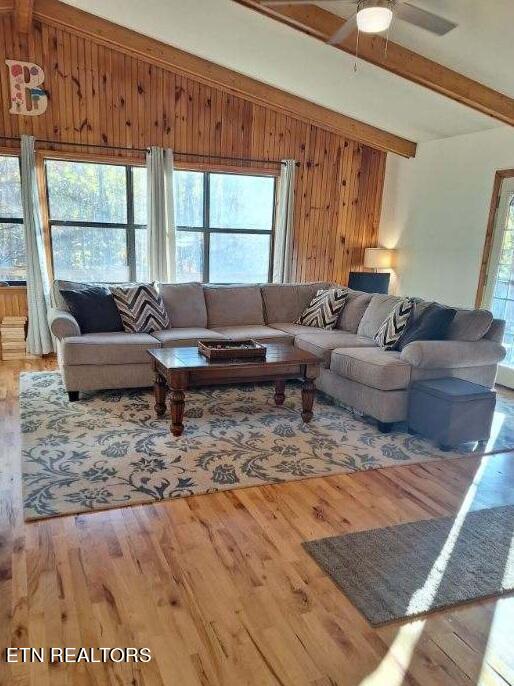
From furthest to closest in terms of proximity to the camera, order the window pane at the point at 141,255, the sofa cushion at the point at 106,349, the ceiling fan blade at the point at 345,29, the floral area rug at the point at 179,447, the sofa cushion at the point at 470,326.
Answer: the window pane at the point at 141,255 → the sofa cushion at the point at 106,349 → the sofa cushion at the point at 470,326 → the ceiling fan blade at the point at 345,29 → the floral area rug at the point at 179,447

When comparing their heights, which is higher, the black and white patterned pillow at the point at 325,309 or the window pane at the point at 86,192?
the window pane at the point at 86,192

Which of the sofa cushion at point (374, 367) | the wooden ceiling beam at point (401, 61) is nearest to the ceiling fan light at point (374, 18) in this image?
the wooden ceiling beam at point (401, 61)

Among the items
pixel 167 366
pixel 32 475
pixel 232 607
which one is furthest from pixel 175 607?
pixel 167 366

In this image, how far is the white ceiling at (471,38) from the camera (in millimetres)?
3146

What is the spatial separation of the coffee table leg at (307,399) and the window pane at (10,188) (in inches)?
145

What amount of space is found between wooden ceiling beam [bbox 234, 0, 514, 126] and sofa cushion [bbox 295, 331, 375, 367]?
7.02 feet

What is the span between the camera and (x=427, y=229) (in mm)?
5766

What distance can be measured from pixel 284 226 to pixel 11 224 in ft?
10.1

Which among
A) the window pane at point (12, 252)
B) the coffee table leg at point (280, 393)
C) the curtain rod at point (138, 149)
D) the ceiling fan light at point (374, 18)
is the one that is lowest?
the coffee table leg at point (280, 393)

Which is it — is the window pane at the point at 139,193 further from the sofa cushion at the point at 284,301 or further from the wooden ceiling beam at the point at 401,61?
the wooden ceiling beam at the point at 401,61

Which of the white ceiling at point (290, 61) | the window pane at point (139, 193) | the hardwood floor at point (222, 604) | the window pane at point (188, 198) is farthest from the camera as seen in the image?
the window pane at point (188, 198)

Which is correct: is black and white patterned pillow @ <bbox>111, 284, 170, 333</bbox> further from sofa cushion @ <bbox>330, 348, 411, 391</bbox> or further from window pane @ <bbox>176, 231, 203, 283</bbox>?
sofa cushion @ <bbox>330, 348, 411, 391</bbox>

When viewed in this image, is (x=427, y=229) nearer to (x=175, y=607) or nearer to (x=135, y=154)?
(x=135, y=154)

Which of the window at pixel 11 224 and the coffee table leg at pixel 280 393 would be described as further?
the window at pixel 11 224
